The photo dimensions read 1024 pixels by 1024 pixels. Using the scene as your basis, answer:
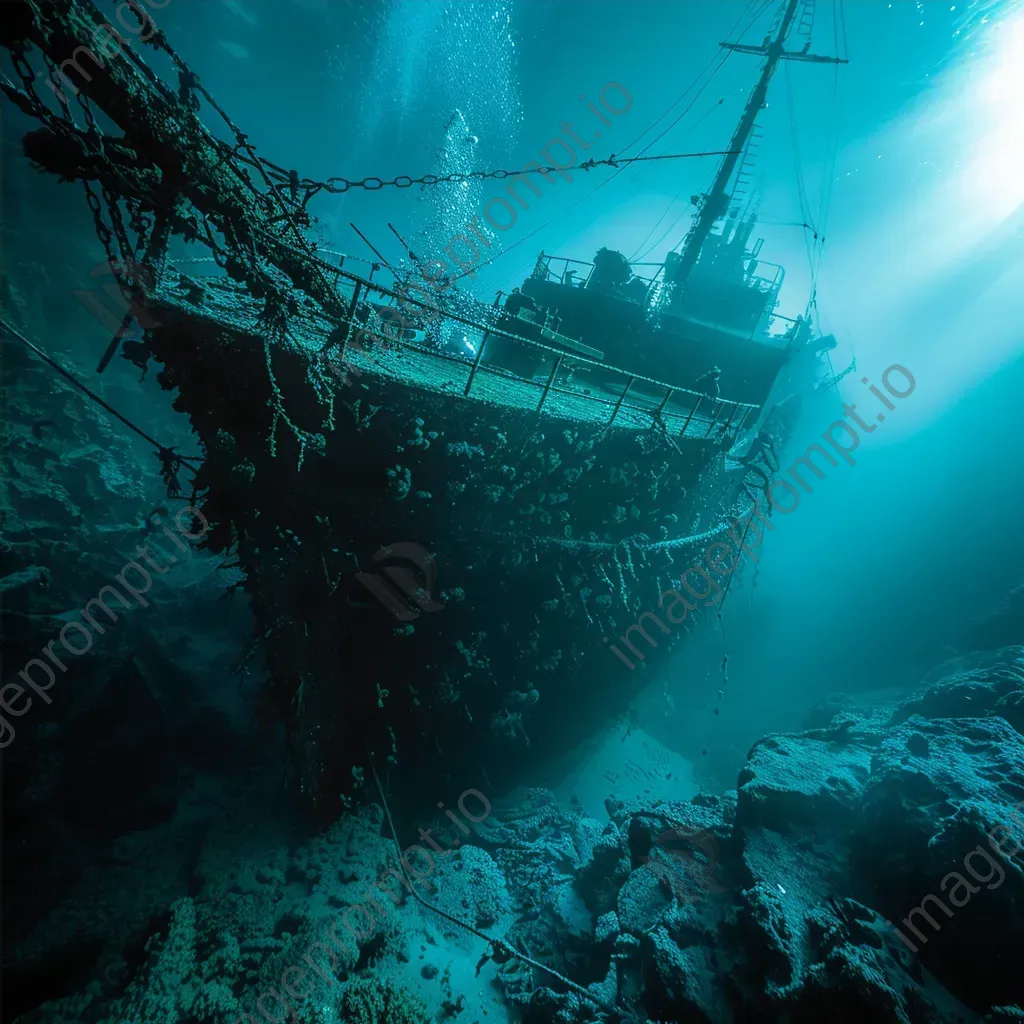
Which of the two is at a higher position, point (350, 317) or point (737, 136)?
point (737, 136)

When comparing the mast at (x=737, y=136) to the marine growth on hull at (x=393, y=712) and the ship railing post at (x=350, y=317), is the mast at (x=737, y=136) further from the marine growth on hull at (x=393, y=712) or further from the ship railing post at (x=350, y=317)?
the ship railing post at (x=350, y=317)

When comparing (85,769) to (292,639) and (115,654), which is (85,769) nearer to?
(115,654)

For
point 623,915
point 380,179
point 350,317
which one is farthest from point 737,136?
point 623,915

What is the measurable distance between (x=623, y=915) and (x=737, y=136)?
22.9 m

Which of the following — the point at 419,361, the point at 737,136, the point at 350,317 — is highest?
the point at 737,136

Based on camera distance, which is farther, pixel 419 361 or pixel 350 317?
pixel 419 361

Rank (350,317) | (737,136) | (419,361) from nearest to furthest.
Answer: (350,317), (419,361), (737,136)

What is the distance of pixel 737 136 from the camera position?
1588cm

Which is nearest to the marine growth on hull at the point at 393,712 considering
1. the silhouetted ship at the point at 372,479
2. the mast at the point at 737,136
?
the silhouetted ship at the point at 372,479

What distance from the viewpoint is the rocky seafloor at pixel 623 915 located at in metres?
5.31

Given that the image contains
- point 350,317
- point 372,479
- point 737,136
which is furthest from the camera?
point 737,136

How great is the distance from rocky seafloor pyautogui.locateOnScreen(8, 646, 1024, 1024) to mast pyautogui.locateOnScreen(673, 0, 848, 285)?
56.1 ft

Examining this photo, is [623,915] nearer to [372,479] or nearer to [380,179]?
[372,479]

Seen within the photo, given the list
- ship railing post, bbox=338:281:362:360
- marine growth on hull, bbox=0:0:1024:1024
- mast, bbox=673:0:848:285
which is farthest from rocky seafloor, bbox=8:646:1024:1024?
mast, bbox=673:0:848:285
